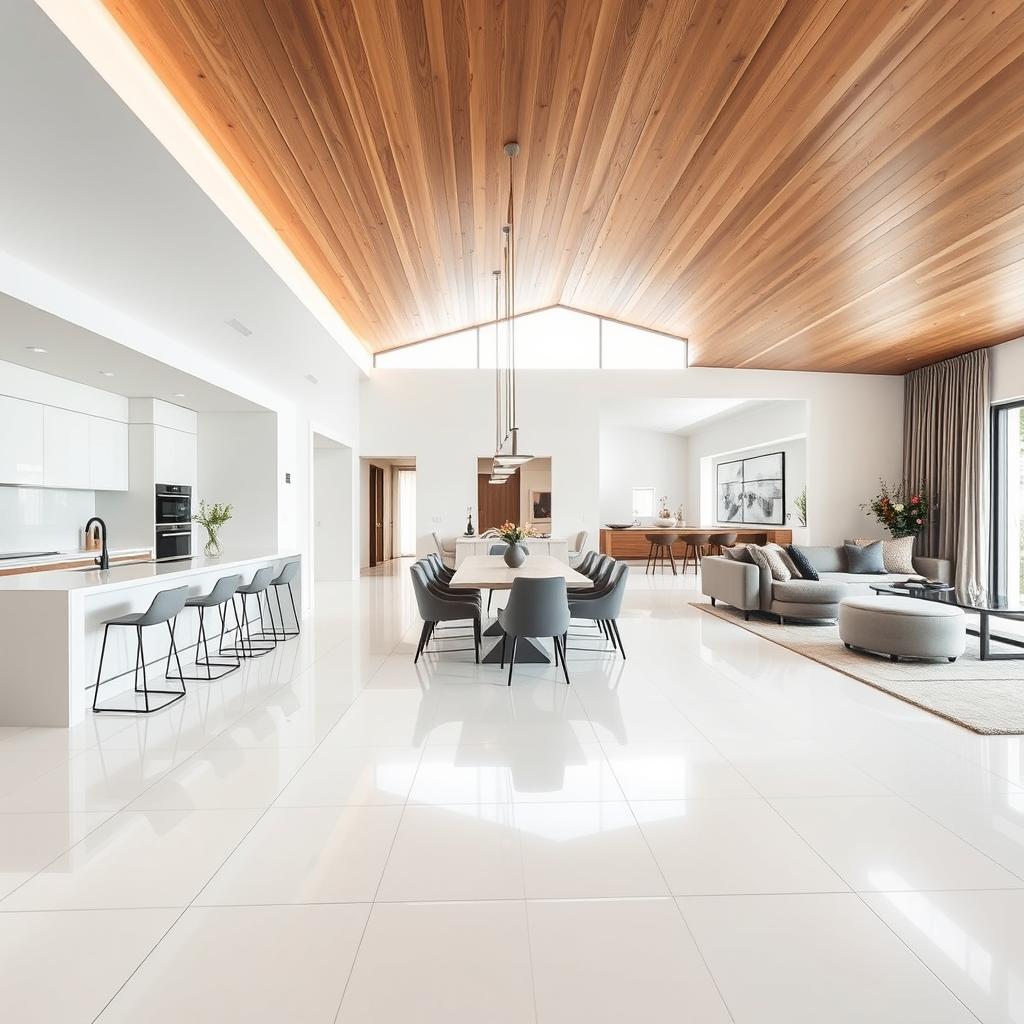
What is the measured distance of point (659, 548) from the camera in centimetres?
1350

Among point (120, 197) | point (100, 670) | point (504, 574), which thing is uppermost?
point (120, 197)

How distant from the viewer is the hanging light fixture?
234 inches

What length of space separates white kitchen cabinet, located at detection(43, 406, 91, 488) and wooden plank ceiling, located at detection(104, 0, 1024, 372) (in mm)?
2469

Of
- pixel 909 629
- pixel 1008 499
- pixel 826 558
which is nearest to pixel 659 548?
pixel 826 558

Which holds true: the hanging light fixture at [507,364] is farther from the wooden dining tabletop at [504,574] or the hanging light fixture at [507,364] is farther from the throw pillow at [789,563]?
the throw pillow at [789,563]

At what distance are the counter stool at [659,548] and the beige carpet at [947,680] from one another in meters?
5.54

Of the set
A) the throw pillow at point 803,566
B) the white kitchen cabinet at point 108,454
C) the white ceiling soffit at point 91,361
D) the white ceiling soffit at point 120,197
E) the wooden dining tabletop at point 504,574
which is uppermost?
the white ceiling soffit at point 120,197

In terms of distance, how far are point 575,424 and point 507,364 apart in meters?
1.48

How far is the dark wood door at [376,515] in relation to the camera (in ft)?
45.7

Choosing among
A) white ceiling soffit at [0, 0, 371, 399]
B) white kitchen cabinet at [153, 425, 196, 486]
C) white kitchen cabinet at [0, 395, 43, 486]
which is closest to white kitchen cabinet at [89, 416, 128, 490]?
white kitchen cabinet at [153, 425, 196, 486]

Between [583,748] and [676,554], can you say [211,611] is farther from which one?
[676,554]

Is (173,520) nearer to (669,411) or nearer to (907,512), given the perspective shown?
(669,411)

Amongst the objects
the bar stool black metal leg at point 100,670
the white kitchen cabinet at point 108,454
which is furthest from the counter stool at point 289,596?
the bar stool black metal leg at point 100,670

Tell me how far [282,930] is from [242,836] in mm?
651
